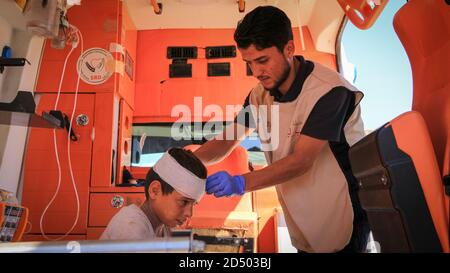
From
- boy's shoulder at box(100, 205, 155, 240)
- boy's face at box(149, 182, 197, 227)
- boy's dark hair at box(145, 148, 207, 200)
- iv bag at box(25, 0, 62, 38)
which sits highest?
iv bag at box(25, 0, 62, 38)

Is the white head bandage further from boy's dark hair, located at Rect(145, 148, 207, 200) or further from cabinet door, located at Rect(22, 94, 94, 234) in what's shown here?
cabinet door, located at Rect(22, 94, 94, 234)

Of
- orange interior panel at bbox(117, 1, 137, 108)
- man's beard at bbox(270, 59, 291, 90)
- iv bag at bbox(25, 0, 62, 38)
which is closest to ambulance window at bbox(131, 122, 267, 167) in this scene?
orange interior panel at bbox(117, 1, 137, 108)

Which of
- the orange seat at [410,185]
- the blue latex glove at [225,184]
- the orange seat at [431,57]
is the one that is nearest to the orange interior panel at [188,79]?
the blue latex glove at [225,184]

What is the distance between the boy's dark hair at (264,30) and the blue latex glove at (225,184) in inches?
18.1

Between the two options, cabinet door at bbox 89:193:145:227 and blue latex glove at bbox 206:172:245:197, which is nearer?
blue latex glove at bbox 206:172:245:197

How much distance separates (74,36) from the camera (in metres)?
2.45

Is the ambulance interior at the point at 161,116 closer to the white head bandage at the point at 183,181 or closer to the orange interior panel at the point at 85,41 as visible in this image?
the orange interior panel at the point at 85,41

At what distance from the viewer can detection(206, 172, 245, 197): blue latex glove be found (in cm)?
110

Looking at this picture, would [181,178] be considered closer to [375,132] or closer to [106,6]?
[375,132]

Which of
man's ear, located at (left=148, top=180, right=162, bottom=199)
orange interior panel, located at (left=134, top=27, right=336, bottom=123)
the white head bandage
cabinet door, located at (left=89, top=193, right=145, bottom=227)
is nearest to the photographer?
the white head bandage

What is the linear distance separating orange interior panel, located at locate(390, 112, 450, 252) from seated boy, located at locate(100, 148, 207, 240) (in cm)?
66

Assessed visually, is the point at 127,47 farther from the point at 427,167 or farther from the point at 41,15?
the point at 427,167

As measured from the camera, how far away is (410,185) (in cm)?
61

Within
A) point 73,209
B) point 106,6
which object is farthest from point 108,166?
point 106,6
